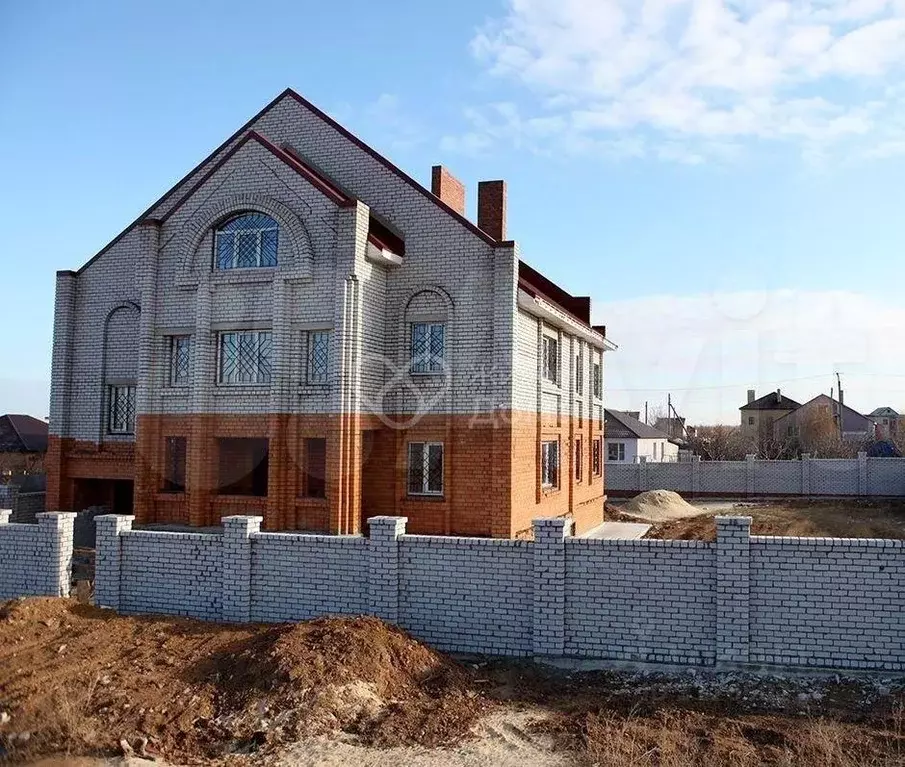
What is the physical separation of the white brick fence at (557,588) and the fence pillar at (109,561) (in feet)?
0.05

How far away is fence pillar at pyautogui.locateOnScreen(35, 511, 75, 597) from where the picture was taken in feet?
32.7

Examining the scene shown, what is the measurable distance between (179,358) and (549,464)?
296 inches

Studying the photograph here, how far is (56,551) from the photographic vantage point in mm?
9984

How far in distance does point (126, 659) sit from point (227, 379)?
6003 millimetres

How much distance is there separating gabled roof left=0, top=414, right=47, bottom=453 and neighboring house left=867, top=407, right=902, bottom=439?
52804 mm

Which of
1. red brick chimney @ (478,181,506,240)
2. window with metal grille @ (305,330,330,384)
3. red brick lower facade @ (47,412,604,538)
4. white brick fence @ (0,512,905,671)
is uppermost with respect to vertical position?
red brick chimney @ (478,181,506,240)

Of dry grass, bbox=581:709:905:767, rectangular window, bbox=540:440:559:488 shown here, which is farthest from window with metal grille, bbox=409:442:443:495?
dry grass, bbox=581:709:905:767

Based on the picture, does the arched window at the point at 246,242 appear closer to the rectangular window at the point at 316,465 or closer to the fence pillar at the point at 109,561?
the rectangular window at the point at 316,465

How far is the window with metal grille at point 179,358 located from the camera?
13.4 m

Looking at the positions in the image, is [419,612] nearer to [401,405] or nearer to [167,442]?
[401,405]

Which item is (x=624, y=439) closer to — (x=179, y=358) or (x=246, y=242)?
(x=179, y=358)

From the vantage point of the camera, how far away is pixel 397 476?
43.0 ft

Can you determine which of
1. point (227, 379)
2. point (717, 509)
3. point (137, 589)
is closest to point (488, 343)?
point (227, 379)

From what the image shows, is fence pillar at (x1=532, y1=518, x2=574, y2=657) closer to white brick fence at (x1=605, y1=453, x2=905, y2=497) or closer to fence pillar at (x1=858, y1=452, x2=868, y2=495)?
white brick fence at (x1=605, y1=453, x2=905, y2=497)
